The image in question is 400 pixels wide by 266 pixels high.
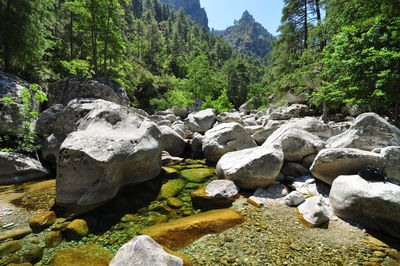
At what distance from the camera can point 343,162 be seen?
15.8 ft

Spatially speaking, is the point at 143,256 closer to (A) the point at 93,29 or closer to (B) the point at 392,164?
(B) the point at 392,164

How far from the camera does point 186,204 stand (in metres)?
5.05

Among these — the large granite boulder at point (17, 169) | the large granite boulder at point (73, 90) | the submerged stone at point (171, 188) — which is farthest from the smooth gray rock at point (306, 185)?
the large granite boulder at point (73, 90)

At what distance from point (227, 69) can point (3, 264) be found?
4795 centimetres

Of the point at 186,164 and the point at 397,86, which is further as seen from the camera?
the point at 186,164

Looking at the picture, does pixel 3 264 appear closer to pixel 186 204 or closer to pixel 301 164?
pixel 186 204

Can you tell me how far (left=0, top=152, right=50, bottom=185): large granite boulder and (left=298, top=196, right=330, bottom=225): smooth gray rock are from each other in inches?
319

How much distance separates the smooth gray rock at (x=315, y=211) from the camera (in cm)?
395

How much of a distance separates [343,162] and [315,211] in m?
1.69

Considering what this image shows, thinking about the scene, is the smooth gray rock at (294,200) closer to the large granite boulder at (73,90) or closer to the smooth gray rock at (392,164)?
the smooth gray rock at (392,164)

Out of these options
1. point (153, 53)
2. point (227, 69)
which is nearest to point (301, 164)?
point (227, 69)

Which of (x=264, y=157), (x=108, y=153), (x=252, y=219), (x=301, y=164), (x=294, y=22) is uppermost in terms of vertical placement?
(x=294, y=22)

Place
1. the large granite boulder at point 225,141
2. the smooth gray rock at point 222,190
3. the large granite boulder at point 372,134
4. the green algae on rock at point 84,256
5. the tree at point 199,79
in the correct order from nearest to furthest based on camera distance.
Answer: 1. the green algae on rock at point 84,256
2. the smooth gray rock at point 222,190
3. the large granite boulder at point 372,134
4. the large granite boulder at point 225,141
5. the tree at point 199,79

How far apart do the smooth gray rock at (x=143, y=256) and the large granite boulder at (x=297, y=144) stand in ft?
17.0
